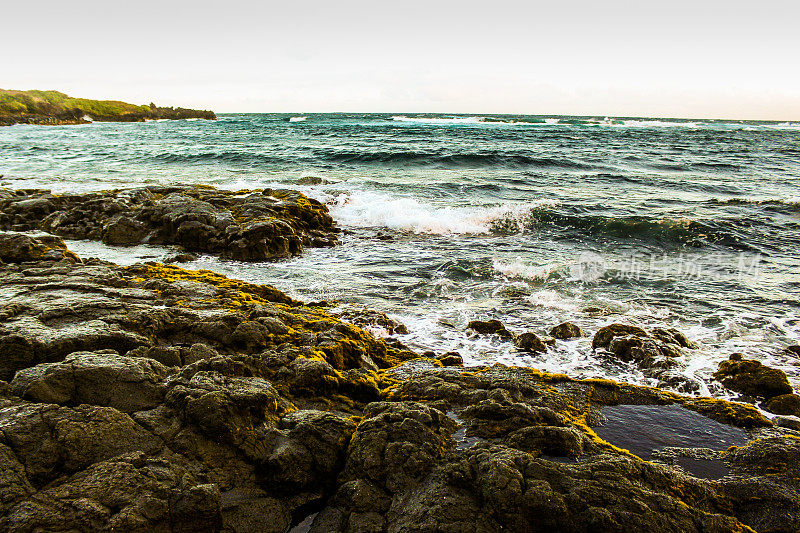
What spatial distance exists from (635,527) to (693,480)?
0.94 meters

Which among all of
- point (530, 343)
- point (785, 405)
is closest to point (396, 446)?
point (530, 343)

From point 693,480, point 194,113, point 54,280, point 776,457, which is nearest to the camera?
point 693,480

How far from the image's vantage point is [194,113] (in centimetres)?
11556

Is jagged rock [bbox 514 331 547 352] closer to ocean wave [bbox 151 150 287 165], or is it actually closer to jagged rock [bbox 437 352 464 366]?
jagged rock [bbox 437 352 464 366]

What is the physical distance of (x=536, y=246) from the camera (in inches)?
480

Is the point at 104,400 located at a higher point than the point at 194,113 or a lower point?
lower

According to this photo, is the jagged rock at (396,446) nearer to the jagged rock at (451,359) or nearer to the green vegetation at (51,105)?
the jagged rock at (451,359)

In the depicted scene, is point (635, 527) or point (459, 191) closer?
point (635, 527)

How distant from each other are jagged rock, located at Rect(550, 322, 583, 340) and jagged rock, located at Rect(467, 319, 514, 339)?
0.69 meters

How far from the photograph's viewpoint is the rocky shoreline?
2.93m

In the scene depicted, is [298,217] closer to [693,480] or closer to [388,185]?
[388,185]

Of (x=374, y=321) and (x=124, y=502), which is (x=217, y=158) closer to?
(x=374, y=321)

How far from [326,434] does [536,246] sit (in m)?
9.82

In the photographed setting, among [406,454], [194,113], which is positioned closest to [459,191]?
[406,454]
